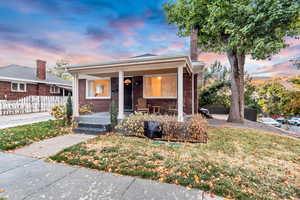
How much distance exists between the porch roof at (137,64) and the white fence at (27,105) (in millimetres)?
7441

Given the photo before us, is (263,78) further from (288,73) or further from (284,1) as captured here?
(284,1)

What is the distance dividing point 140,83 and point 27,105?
9.90 m

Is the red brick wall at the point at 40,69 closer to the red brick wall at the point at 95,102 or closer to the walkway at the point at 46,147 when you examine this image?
the red brick wall at the point at 95,102

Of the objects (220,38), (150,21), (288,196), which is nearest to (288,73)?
(220,38)

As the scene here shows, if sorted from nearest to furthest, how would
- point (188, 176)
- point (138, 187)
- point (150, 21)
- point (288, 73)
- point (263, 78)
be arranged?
point (138, 187) < point (188, 176) < point (150, 21) < point (288, 73) < point (263, 78)

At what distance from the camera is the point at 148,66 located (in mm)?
5820

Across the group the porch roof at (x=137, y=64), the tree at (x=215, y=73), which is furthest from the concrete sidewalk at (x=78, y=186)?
the tree at (x=215, y=73)

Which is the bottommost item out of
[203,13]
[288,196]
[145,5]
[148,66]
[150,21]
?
[288,196]

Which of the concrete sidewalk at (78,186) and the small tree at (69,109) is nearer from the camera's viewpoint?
the concrete sidewalk at (78,186)

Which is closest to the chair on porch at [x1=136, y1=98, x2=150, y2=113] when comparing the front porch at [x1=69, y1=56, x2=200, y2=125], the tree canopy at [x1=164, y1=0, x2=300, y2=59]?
the front porch at [x1=69, y1=56, x2=200, y2=125]

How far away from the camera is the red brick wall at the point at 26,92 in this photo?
42.7ft

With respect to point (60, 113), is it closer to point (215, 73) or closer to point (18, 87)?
point (18, 87)

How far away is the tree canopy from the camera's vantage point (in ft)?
20.0

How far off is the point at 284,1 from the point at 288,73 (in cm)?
2205
